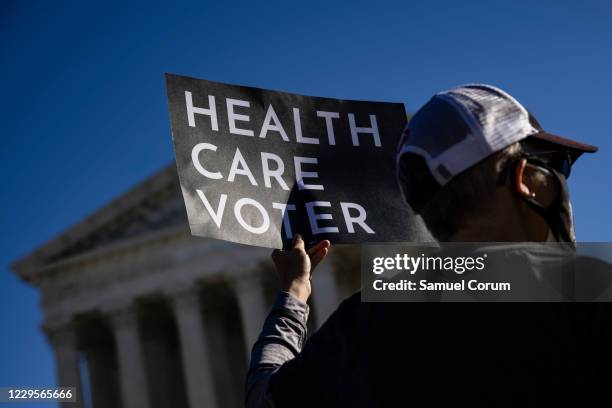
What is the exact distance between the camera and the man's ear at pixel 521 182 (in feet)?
8.40

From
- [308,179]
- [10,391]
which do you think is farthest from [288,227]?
[10,391]

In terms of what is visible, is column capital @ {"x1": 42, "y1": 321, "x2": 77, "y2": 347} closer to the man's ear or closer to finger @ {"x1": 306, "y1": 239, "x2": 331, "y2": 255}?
finger @ {"x1": 306, "y1": 239, "x2": 331, "y2": 255}

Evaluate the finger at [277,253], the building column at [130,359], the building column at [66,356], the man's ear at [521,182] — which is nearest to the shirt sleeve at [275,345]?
the finger at [277,253]

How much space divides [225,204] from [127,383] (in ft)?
113

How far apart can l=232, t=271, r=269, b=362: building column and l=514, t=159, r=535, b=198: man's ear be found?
33506mm

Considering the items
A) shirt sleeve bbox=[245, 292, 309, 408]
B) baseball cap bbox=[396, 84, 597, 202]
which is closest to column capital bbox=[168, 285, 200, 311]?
shirt sleeve bbox=[245, 292, 309, 408]

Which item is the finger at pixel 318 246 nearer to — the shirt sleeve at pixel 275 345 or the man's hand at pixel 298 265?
the man's hand at pixel 298 265

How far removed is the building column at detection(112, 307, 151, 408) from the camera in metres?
36.9

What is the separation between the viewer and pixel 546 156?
267cm

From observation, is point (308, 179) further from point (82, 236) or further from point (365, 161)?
point (82, 236)

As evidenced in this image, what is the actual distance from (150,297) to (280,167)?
115ft

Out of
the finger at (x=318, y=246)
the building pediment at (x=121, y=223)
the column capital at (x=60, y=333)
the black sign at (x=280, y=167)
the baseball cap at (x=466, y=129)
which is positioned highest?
the building pediment at (x=121, y=223)

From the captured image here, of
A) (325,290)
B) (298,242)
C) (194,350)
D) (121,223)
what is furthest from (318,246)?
(121,223)

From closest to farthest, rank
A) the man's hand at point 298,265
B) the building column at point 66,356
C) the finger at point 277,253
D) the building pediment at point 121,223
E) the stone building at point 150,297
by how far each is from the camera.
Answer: the man's hand at point 298,265 → the finger at point 277,253 → the stone building at point 150,297 → the building pediment at point 121,223 → the building column at point 66,356
